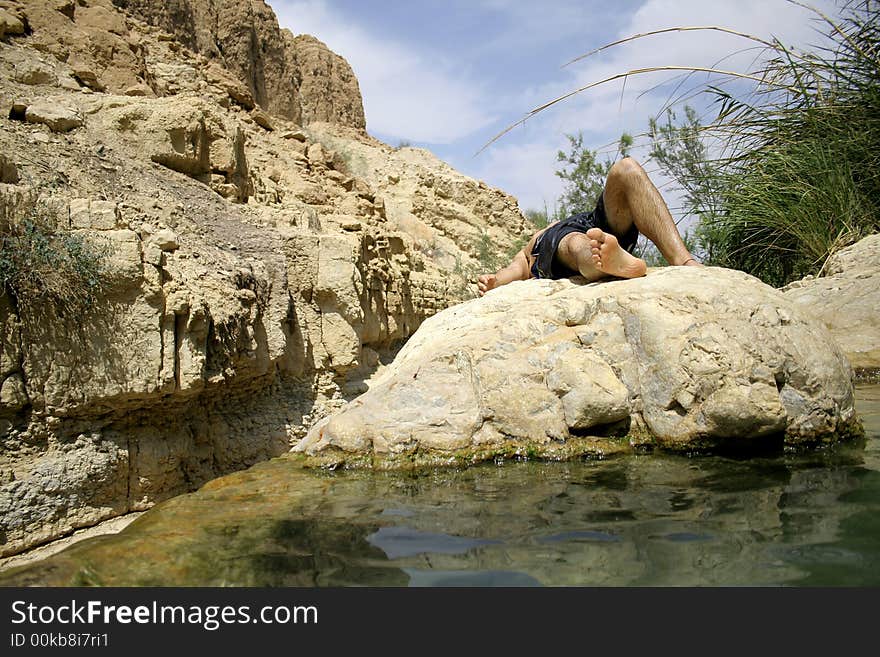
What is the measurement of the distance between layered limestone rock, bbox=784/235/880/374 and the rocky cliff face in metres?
3.90

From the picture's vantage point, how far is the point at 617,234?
3.50 metres

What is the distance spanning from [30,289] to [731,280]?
370cm

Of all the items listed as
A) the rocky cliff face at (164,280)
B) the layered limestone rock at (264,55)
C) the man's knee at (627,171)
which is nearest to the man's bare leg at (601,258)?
the man's knee at (627,171)

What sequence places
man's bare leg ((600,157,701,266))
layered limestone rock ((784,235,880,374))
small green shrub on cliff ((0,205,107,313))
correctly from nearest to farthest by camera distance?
man's bare leg ((600,157,701,266)) < small green shrub on cliff ((0,205,107,313)) < layered limestone rock ((784,235,880,374))

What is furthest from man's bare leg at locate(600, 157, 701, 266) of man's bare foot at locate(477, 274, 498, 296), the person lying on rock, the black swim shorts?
man's bare foot at locate(477, 274, 498, 296)

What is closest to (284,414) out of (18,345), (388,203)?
(18,345)

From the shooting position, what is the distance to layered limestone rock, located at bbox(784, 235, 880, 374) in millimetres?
4242

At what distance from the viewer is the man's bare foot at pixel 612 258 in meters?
2.90

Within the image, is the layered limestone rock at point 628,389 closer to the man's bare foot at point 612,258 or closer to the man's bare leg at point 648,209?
the man's bare foot at point 612,258

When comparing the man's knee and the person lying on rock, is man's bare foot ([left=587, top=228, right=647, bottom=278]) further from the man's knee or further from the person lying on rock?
the man's knee

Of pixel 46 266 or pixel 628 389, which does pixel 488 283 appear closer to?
pixel 628 389

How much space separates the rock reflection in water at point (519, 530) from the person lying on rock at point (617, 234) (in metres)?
1.10

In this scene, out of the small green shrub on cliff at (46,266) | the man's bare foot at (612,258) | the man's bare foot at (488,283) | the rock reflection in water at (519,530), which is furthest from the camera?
the man's bare foot at (488,283)

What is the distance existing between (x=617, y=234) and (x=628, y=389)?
129 centimetres
